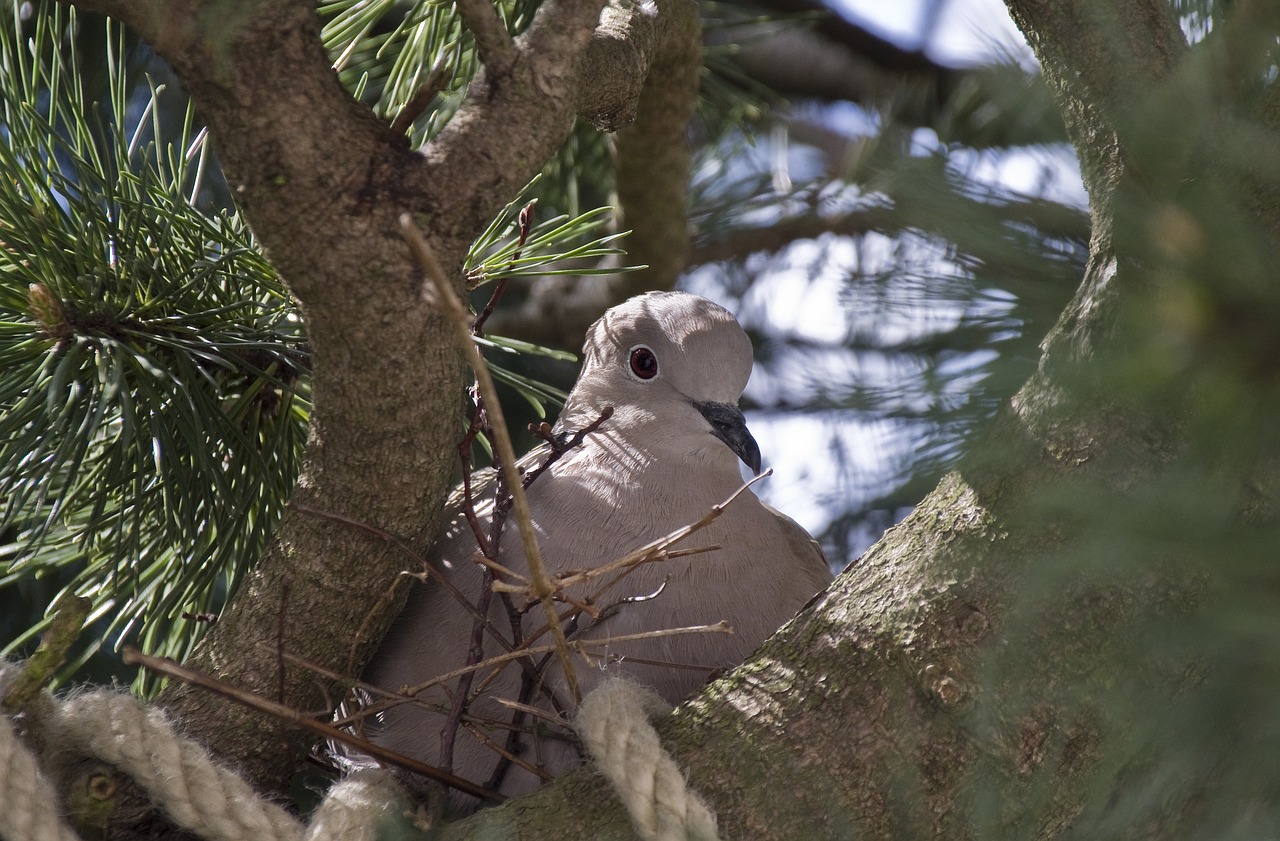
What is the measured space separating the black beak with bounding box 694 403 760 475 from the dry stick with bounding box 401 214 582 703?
0.51 meters

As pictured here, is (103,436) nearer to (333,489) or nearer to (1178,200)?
(333,489)

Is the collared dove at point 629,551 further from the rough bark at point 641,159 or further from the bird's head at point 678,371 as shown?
the rough bark at point 641,159

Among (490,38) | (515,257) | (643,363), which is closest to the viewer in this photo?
(490,38)

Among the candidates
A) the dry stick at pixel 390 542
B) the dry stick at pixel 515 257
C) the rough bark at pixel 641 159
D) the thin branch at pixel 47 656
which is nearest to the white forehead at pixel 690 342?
the rough bark at pixel 641 159

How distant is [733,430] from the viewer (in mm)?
1743

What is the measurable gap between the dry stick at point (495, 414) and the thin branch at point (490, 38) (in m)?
0.18

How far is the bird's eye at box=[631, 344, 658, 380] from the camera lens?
73.0 inches

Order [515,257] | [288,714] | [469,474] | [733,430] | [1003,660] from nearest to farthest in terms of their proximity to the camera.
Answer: [1003,660], [288,714], [469,474], [515,257], [733,430]

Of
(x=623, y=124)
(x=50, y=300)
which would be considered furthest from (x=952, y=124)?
(x=50, y=300)

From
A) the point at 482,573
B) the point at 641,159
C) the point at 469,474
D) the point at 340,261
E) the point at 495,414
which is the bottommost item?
the point at 482,573

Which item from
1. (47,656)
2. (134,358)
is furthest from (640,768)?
(134,358)

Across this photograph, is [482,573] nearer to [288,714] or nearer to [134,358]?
[288,714]

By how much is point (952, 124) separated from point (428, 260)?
1.84m

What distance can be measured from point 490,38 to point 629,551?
723mm
